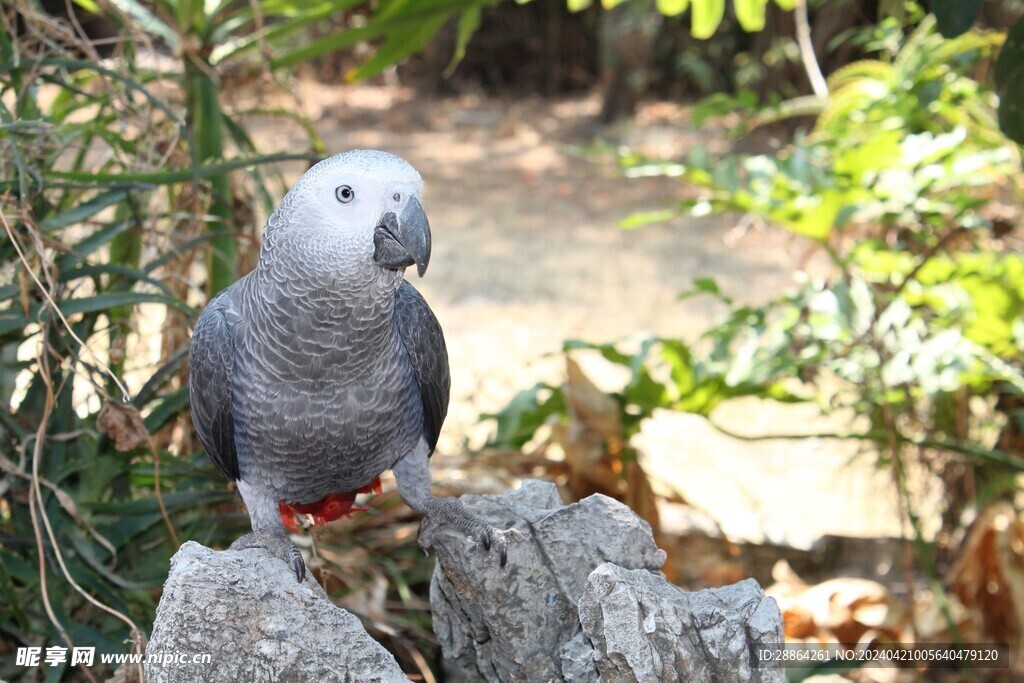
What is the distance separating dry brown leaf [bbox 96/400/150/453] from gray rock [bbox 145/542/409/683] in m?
0.31

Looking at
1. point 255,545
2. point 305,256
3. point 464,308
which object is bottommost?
point 464,308

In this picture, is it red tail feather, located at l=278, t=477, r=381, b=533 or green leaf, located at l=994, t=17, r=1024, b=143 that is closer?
green leaf, located at l=994, t=17, r=1024, b=143

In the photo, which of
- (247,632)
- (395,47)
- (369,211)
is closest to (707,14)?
(395,47)

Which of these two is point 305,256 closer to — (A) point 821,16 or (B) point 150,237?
(B) point 150,237

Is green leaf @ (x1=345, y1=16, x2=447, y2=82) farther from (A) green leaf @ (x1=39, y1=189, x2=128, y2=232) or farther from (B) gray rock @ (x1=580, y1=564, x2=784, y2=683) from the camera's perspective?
(B) gray rock @ (x1=580, y1=564, x2=784, y2=683)

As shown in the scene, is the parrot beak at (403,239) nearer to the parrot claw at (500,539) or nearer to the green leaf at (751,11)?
the parrot claw at (500,539)

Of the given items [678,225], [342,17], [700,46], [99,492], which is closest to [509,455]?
[99,492]

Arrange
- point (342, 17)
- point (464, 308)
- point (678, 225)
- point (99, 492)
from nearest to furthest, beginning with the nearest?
1. point (99, 492)
2. point (342, 17)
3. point (464, 308)
4. point (678, 225)

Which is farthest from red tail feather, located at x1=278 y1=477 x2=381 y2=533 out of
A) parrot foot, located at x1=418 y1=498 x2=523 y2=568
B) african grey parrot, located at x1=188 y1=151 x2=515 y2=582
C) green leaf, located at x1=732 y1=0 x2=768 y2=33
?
green leaf, located at x1=732 y1=0 x2=768 y2=33

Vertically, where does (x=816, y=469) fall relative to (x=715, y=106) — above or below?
below

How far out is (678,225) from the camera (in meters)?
4.49

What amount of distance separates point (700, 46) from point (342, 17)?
3.98m

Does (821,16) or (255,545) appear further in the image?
(821,16)

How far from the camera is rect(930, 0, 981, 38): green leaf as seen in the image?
1122mm
